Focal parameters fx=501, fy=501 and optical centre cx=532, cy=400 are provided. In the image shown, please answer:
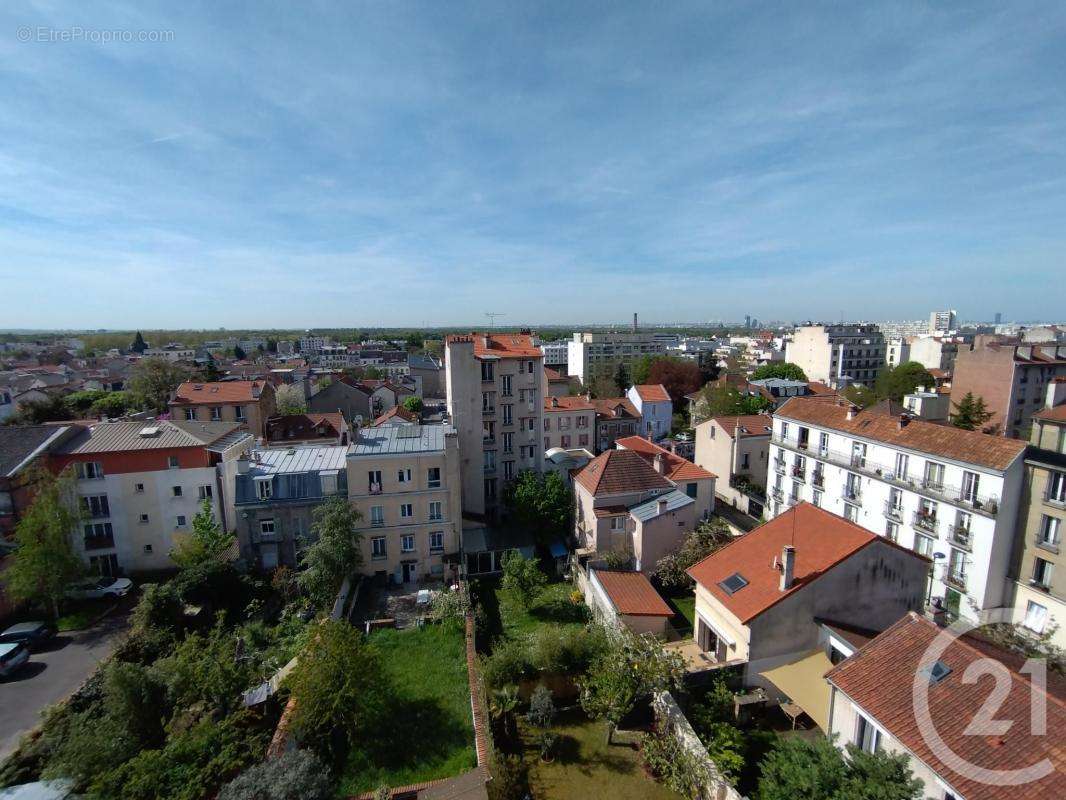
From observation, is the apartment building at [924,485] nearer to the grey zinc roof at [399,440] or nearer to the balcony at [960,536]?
the balcony at [960,536]

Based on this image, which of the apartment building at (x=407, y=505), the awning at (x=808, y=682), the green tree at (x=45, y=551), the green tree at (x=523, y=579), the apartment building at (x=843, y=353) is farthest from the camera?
the apartment building at (x=843, y=353)

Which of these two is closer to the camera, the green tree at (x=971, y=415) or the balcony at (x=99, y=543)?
the balcony at (x=99, y=543)

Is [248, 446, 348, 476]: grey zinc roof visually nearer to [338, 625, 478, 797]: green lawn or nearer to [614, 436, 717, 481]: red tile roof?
[338, 625, 478, 797]: green lawn

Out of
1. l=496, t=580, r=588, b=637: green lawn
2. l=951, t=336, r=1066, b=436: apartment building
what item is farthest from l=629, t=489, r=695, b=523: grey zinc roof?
l=951, t=336, r=1066, b=436: apartment building

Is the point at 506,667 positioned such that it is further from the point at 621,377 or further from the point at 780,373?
the point at 621,377

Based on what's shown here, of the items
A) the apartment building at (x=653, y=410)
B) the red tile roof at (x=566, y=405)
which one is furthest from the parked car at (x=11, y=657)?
the apartment building at (x=653, y=410)

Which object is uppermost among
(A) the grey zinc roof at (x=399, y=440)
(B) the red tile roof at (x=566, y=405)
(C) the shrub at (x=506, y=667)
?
(A) the grey zinc roof at (x=399, y=440)

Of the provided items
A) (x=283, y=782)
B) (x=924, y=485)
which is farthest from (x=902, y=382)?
(x=283, y=782)
